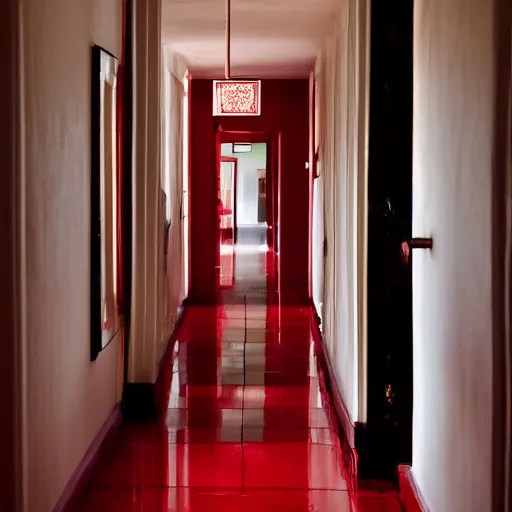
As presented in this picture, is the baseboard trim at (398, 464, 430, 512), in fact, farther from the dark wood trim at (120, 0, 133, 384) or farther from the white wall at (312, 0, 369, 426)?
the dark wood trim at (120, 0, 133, 384)

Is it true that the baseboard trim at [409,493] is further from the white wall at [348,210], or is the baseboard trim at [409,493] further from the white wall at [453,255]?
the white wall at [348,210]

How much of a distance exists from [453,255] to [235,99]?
247 inches

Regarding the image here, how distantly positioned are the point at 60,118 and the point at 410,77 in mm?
1602

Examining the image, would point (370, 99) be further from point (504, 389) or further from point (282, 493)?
point (504, 389)

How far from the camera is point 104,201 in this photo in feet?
12.2

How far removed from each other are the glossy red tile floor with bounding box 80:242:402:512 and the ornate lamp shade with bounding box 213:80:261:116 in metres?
2.94

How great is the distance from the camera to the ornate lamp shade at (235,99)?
26.8 feet

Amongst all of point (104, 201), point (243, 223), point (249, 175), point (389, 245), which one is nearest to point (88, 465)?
point (104, 201)

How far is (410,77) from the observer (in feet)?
11.4

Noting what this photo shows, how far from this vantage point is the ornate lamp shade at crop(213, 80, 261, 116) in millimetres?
8156

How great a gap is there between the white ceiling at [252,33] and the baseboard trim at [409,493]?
3.48 m

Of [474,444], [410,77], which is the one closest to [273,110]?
[410,77]

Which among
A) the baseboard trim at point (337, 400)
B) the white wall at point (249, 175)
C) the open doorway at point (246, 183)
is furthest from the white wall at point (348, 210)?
the white wall at point (249, 175)

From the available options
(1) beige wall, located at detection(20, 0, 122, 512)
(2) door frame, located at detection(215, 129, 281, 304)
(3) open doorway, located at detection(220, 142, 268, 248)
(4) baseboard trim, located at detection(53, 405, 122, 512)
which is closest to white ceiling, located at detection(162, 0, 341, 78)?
(2) door frame, located at detection(215, 129, 281, 304)
